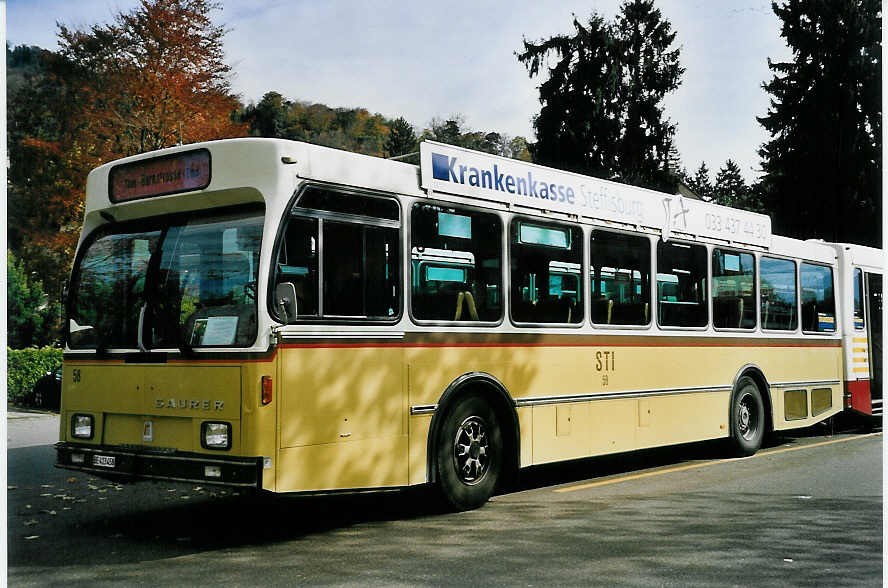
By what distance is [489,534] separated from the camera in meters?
7.34

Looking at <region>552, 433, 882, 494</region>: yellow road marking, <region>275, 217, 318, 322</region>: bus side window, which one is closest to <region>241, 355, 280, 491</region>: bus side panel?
<region>275, 217, 318, 322</region>: bus side window

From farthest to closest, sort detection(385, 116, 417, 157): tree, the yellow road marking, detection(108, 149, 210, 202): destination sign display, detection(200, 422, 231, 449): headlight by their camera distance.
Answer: detection(385, 116, 417, 157): tree < the yellow road marking < detection(108, 149, 210, 202): destination sign display < detection(200, 422, 231, 449): headlight

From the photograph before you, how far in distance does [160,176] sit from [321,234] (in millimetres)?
1480

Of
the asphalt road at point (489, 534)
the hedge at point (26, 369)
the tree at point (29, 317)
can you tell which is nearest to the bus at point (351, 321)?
the asphalt road at point (489, 534)

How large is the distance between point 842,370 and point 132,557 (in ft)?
37.4

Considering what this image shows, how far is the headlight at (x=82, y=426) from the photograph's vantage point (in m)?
7.67

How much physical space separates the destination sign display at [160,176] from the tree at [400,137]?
5564cm

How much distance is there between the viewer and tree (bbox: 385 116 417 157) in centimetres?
6588

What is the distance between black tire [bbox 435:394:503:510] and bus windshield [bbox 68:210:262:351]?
2.16 meters

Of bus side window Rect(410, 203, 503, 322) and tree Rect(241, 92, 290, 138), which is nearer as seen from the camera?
bus side window Rect(410, 203, 503, 322)

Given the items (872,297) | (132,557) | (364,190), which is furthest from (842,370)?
(132,557)

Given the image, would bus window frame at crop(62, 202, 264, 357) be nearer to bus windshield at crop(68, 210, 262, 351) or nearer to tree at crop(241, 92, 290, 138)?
bus windshield at crop(68, 210, 262, 351)

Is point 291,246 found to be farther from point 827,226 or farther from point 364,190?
point 827,226

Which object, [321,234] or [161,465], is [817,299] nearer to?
[321,234]
